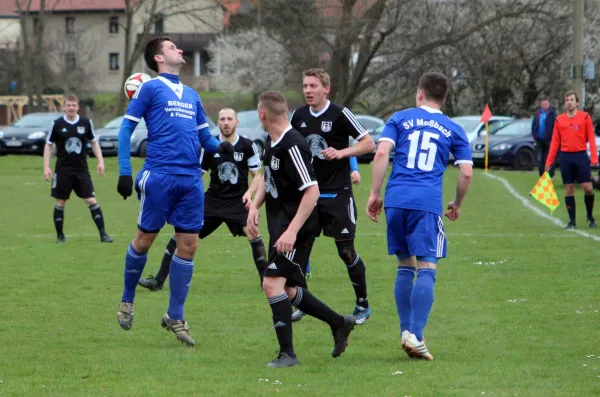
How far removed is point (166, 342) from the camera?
762 cm

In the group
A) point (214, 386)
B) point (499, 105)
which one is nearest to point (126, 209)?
point (214, 386)

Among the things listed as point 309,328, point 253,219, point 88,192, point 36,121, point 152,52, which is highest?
point 152,52

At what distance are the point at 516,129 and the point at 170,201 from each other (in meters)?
27.5

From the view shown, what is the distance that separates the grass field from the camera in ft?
20.3

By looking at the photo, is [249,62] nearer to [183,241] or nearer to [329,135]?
[329,135]

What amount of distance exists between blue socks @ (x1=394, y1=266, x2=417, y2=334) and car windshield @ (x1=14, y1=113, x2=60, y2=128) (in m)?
29.3

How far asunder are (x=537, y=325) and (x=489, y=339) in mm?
727

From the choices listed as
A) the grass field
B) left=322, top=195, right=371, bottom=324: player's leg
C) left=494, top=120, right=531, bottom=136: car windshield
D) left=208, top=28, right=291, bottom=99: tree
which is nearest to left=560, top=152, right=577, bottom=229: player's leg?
the grass field

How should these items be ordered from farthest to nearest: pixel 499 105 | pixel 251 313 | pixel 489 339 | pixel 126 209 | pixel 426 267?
1. pixel 499 105
2. pixel 126 209
3. pixel 251 313
4. pixel 489 339
5. pixel 426 267

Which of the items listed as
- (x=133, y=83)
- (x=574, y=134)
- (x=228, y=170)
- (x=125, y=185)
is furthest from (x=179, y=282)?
(x=574, y=134)

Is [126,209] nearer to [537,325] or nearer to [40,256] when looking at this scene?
[40,256]

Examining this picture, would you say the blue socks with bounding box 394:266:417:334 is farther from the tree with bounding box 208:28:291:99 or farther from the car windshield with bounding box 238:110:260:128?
the tree with bounding box 208:28:291:99

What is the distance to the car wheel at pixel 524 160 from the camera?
1291 inches

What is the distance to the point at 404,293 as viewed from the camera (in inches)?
279
